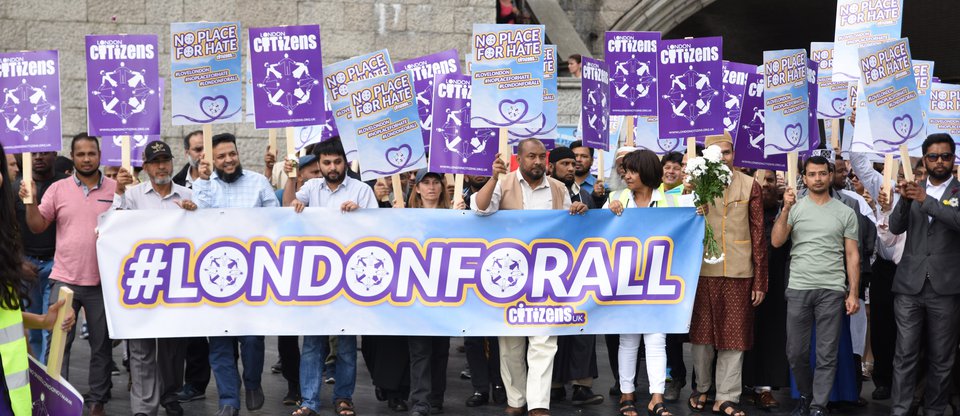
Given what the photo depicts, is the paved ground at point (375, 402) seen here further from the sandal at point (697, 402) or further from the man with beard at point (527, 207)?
the man with beard at point (527, 207)

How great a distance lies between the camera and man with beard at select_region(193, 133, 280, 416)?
8.88 meters

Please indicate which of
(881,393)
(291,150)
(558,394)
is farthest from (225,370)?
(881,393)

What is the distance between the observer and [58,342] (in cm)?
609

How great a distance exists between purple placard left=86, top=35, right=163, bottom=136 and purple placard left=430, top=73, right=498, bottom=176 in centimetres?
216

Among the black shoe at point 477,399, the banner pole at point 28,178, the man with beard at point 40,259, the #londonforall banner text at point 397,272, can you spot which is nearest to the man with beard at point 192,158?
the man with beard at point 40,259

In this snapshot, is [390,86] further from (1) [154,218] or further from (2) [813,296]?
(2) [813,296]

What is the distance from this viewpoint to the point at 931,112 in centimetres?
1096

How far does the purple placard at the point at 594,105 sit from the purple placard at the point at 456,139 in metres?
0.93

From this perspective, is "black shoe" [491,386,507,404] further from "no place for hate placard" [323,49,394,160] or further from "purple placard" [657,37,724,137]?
"purple placard" [657,37,724,137]

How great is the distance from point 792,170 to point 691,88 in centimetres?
109

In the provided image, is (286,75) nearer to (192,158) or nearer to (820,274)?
(192,158)

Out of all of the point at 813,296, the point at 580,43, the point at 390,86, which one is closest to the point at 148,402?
the point at 390,86

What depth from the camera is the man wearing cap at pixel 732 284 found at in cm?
909

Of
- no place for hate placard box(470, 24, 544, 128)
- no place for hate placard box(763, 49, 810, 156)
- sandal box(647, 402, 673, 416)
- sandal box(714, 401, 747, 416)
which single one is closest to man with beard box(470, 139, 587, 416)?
no place for hate placard box(470, 24, 544, 128)
